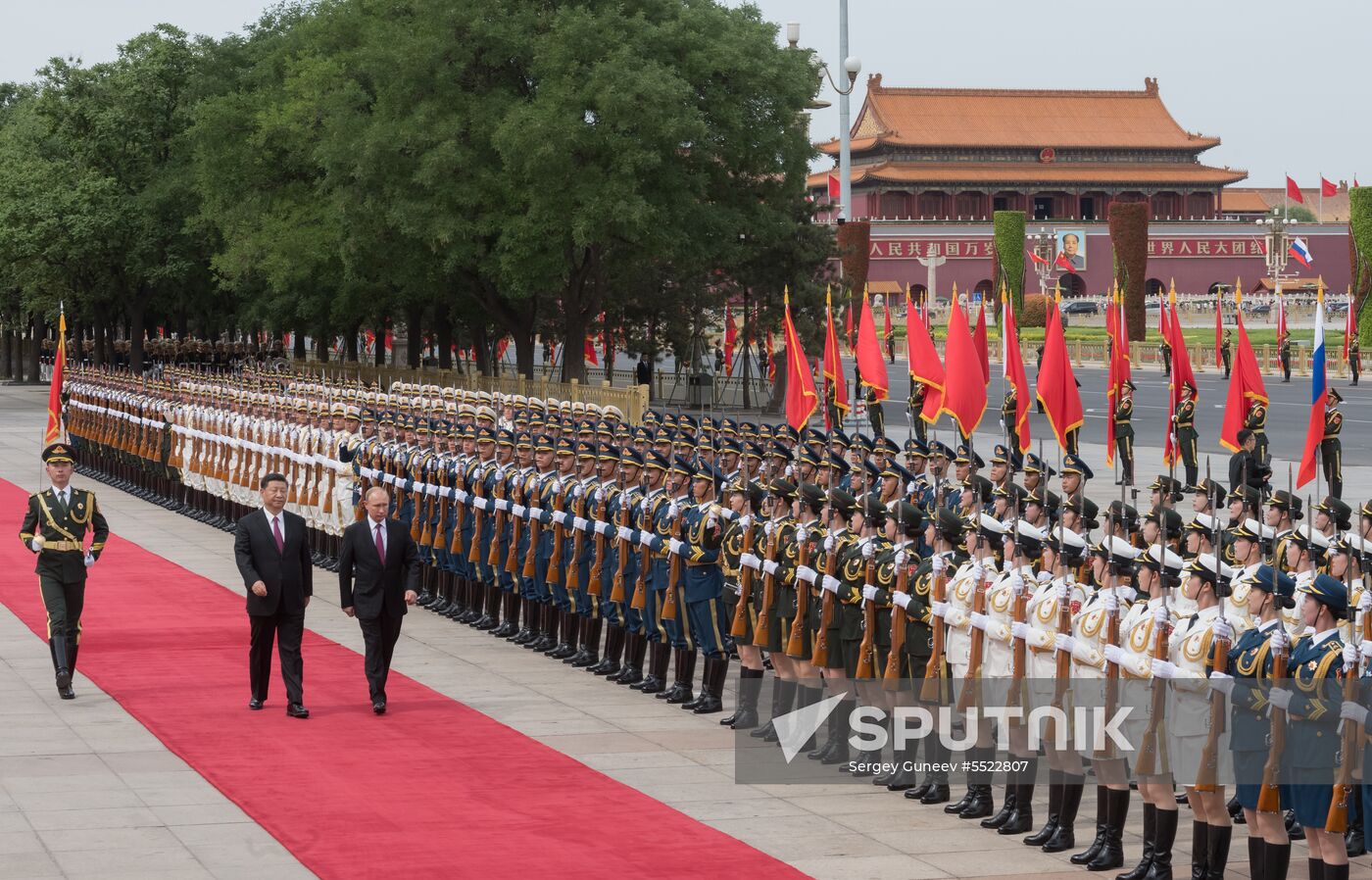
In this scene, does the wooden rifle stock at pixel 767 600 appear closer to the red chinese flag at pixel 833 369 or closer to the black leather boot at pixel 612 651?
the black leather boot at pixel 612 651

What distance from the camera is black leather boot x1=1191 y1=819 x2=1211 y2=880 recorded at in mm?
7988

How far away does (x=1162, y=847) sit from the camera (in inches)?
321

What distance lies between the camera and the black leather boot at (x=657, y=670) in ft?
40.7

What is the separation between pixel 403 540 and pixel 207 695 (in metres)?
1.66

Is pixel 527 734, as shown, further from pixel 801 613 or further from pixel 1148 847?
pixel 1148 847

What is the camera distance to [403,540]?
39.0ft

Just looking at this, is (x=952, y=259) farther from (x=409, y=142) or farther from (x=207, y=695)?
(x=207, y=695)

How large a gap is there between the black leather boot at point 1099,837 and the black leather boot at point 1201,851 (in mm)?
513

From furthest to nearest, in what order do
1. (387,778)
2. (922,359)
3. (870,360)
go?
(870,360)
(922,359)
(387,778)

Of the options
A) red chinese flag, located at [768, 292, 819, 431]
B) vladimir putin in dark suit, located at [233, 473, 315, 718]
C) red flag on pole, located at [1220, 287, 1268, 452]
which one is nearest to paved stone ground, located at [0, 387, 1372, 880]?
vladimir putin in dark suit, located at [233, 473, 315, 718]

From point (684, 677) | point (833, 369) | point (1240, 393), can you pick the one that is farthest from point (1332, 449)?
point (684, 677)

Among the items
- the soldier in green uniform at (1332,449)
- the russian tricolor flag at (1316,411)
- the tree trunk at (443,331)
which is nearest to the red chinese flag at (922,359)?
the russian tricolor flag at (1316,411)

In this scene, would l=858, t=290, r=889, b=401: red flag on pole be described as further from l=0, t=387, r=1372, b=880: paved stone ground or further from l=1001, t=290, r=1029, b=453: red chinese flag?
l=0, t=387, r=1372, b=880: paved stone ground

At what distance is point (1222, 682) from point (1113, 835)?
112cm
